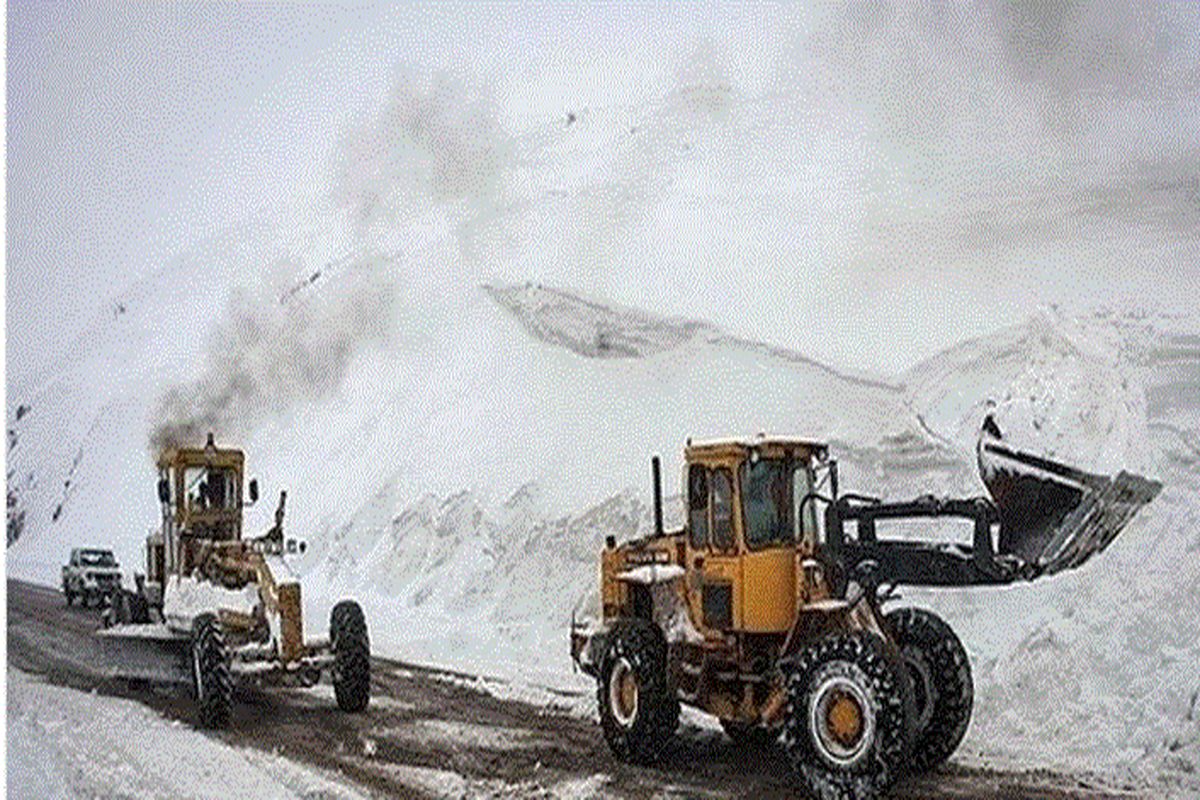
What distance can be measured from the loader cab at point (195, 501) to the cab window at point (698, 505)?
221 centimetres

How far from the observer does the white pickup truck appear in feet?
21.8

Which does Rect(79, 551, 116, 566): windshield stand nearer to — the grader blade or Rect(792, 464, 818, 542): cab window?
the grader blade

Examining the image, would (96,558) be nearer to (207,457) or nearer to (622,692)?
(207,457)

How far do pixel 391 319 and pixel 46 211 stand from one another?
1934mm

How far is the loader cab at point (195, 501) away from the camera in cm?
680

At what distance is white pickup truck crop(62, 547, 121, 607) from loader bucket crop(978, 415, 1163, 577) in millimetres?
4022

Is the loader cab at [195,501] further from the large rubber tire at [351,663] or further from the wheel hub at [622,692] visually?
the wheel hub at [622,692]

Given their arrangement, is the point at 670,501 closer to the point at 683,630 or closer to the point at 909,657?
the point at 683,630

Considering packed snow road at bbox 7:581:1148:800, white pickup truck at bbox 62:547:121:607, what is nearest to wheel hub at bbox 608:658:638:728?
packed snow road at bbox 7:581:1148:800

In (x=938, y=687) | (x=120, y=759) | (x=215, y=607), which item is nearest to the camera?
(x=938, y=687)

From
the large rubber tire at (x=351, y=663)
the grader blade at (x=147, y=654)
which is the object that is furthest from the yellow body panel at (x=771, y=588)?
the grader blade at (x=147, y=654)

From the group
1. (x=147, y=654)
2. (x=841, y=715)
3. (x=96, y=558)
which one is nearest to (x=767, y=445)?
(x=841, y=715)

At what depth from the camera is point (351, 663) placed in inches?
249

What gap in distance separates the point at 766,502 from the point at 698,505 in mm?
278
